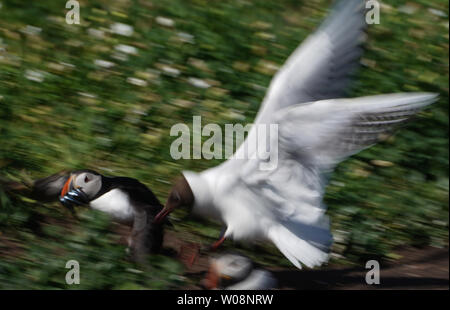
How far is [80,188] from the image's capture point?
3240 millimetres

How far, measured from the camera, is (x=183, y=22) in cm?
479

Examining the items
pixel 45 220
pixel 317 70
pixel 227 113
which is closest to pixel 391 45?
pixel 227 113

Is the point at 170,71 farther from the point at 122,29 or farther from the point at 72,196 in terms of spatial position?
the point at 72,196

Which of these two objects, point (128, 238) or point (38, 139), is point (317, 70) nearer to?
point (128, 238)

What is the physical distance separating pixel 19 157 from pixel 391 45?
2743mm

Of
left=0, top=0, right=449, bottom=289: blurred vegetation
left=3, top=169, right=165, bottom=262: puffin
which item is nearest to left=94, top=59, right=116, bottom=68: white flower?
left=0, top=0, right=449, bottom=289: blurred vegetation

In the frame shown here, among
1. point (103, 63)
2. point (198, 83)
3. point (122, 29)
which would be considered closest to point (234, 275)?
point (198, 83)

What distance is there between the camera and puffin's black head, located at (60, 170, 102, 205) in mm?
3232

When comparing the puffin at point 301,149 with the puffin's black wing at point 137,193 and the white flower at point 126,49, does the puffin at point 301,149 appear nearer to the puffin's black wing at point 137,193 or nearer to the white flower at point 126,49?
the puffin's black wing at point 137,193

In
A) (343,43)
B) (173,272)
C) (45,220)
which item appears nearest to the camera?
(173,272)

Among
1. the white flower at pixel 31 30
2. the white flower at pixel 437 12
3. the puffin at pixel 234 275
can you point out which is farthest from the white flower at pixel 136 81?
the white flower at pixel 437 12

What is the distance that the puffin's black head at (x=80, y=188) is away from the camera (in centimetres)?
323

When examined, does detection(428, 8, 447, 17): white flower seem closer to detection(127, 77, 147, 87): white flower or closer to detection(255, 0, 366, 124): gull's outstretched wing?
detection(255, 0, 366, 124): gull's outstretched wing

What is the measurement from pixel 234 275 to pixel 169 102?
1.50 meters
